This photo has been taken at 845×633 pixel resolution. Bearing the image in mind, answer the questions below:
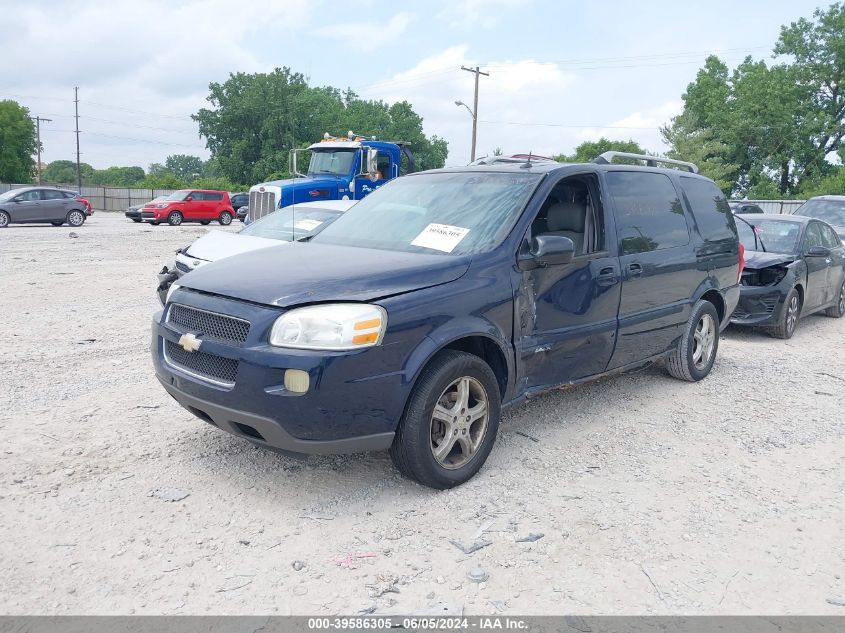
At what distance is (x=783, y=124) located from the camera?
160 ft

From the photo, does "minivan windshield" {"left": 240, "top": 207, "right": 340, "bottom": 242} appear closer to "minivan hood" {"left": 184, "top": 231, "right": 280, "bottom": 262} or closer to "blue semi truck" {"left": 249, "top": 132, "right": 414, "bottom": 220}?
"minivan hood" {"left": 184, "top": 231, "right": 280, "bottom": 262}

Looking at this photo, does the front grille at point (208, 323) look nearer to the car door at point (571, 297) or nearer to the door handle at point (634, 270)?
the car door at point (571, 297)

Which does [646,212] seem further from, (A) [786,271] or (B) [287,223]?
(B) [287,223]

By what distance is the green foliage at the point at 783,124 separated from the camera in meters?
48.8

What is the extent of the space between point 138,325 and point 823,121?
5244cm

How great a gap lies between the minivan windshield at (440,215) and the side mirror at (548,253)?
0.20 meters

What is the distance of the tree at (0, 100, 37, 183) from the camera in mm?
68500

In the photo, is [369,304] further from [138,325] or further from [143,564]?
[138,325]

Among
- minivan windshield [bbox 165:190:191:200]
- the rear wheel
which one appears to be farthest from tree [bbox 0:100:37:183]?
the rear wheel

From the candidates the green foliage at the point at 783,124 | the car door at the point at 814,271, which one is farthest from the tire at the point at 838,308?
the green foliage at the point at 783,124

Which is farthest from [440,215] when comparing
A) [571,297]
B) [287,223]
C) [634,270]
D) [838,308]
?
[838,308]

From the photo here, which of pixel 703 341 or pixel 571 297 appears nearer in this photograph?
pixel 571 297

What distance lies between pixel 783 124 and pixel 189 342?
54011 millimetres
